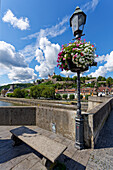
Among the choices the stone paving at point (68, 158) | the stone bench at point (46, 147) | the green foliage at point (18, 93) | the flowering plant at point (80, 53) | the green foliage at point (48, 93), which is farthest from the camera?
the green foliage at point (18, 93)

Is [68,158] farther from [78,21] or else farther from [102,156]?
[78,21]

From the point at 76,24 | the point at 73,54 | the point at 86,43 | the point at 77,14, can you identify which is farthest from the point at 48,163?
the point at 77,14

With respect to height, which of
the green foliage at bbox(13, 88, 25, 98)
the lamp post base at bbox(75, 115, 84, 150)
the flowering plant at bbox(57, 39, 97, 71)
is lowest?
the green foliage at bbox(13, 88, 25, 98)

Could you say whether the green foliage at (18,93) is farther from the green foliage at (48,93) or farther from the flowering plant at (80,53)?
the flowering plant at (80,53)

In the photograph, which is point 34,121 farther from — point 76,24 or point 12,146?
point 76,24

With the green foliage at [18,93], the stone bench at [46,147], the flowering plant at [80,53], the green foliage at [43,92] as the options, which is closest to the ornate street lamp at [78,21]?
the flowering plant at [80,53]

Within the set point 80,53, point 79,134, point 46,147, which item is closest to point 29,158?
point 46,147

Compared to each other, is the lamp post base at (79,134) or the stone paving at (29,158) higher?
the lamp post base at (79,134)

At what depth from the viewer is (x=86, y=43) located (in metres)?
2.53

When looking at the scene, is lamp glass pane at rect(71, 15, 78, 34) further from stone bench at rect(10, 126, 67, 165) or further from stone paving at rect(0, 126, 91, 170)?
stone paving at rect(0, 126, 91, 170)

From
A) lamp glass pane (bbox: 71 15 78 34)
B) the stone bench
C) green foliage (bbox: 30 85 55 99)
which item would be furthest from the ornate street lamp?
green foliage (bbox: 30 85 55 99)

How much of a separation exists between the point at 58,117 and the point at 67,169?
5.53ft

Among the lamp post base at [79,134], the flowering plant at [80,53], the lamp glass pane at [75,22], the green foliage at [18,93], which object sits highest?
the lamp glass pane at [75,22]

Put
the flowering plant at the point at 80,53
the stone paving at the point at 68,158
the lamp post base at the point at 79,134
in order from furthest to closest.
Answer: the lamp post base at the point at 79,134, the flowering plant at the point at 80,53, the stone paving at the point at 68,158
